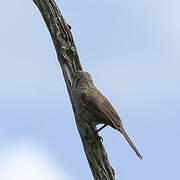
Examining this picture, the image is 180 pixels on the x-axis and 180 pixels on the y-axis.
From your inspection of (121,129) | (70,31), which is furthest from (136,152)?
(70,31)

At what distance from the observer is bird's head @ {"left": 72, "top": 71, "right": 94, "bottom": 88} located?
10879mm

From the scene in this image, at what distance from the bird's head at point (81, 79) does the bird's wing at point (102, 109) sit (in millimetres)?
324

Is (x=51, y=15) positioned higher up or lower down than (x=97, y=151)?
higher up

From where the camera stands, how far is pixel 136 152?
1030cm

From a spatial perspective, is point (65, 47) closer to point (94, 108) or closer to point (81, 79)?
point (81, 79)

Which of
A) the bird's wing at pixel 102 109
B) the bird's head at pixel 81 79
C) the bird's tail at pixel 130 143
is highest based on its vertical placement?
the bird's head at pixel 81 79

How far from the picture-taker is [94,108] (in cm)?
1043

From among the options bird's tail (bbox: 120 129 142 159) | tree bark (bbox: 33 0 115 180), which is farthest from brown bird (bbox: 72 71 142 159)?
tree bark (bbox: 33 0 115 180)

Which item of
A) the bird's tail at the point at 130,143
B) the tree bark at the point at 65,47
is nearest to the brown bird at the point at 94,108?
the bird's tail at the point at 130,143

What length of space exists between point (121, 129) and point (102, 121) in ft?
1.04

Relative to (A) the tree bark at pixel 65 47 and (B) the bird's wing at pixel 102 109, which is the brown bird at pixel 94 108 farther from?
(A) the tree bark at pixel 65 47

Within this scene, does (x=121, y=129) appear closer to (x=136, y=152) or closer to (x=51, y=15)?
(x=136, y=152)

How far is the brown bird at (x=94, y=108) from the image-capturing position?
10383mm

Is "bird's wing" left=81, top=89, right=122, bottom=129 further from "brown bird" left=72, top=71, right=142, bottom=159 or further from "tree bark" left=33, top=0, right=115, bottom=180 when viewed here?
"tree bark" left=33, top=0, right=115, bottom=180
